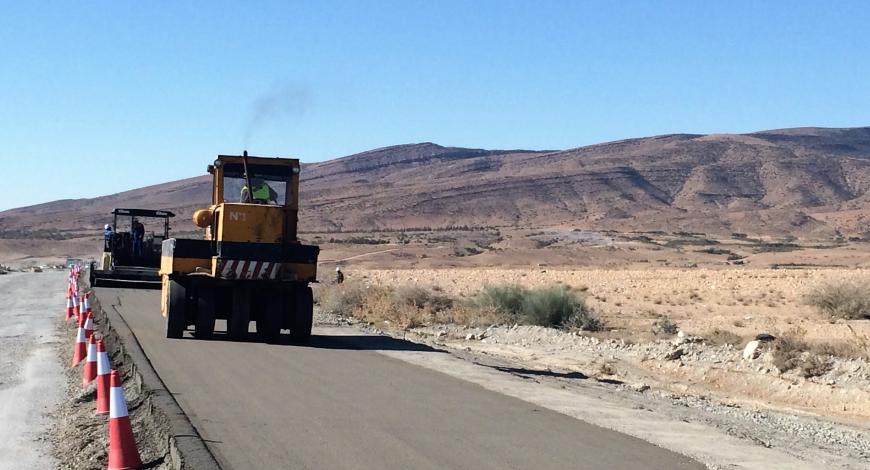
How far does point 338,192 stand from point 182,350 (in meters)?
149

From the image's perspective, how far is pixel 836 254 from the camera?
3110 inches

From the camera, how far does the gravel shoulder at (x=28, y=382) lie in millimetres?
11094

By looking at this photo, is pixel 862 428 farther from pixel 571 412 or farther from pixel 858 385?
pixel 571 412

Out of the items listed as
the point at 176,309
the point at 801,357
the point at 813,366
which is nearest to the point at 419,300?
the point at 176,309

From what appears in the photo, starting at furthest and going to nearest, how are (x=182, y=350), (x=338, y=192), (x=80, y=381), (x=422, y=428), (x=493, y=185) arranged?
(x=338, y=192) < (x=493, y=185) < (x=182, y=350) < (x=80, y=381) < (x=422, y=428)

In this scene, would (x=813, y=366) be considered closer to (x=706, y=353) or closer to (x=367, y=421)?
(x=706, y=353)

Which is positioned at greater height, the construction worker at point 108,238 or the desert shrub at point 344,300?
the construction worker at point 108,238

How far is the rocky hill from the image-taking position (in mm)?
127062

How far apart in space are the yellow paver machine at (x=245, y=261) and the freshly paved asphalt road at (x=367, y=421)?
2569mm

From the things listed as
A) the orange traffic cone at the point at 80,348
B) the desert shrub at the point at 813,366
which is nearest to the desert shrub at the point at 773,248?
the desert shrub at the point at 813,366

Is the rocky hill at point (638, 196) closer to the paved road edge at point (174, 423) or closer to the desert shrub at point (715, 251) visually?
the desert shrub at point (715, 251)

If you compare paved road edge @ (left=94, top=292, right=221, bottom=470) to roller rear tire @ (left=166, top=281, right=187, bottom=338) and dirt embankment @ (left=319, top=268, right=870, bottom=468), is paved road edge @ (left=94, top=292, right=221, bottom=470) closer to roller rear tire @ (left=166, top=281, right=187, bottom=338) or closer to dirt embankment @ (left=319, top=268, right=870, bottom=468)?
roller rear tire @ (left=166, top=281, right=187, bottom=338)

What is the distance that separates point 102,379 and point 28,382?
3.82 m

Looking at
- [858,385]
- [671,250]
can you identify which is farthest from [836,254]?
[858,385]
